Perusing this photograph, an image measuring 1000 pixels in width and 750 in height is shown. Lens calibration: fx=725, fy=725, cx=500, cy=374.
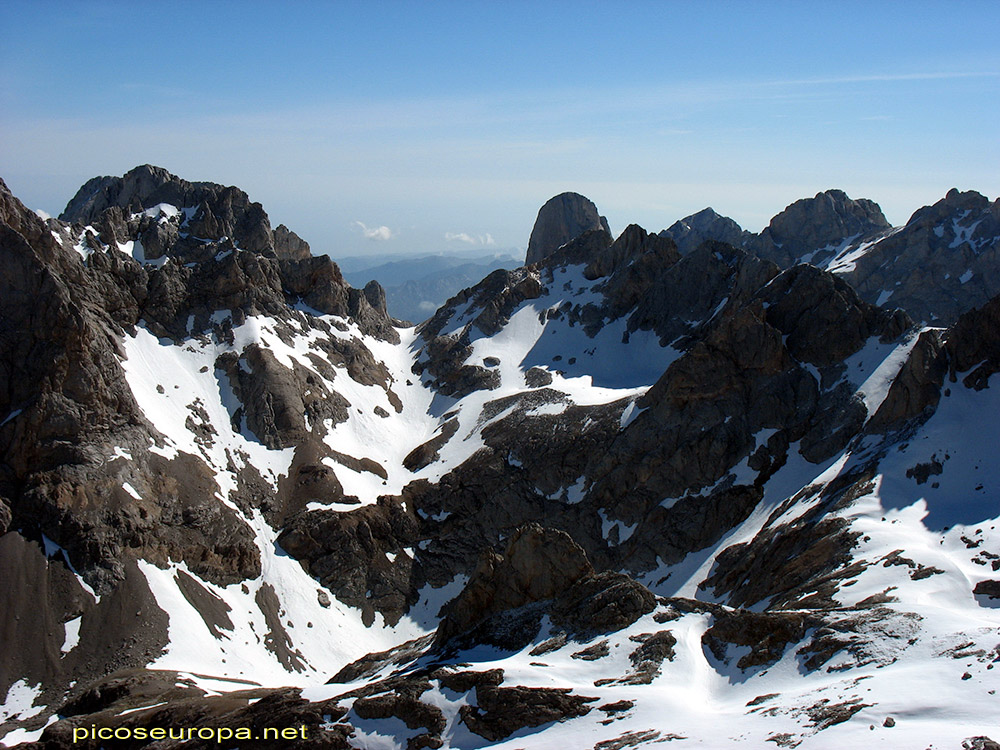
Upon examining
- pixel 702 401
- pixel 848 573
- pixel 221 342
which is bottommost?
pixel 848 573

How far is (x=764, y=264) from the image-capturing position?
10450 cm

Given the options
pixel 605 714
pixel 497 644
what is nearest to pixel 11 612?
pixel 497 644

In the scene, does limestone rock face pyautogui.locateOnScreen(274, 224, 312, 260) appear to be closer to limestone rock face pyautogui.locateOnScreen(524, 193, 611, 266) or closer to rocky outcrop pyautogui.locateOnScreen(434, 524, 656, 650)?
limestone rock face pyautogui.locateOnScreen(524, 193, 611, 266)

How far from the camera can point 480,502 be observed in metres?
89.1

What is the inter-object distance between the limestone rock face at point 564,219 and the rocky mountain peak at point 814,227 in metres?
46.6

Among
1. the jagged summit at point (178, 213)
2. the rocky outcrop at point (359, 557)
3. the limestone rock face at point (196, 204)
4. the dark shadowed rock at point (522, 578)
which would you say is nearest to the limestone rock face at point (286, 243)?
the jagged summit at point (178, 213)

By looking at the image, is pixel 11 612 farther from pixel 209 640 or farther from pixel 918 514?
pixel 918 514

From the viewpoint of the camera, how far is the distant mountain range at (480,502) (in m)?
34.9

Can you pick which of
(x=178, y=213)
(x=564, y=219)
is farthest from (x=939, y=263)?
(x=178, y=213)

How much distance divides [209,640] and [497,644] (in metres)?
34.7

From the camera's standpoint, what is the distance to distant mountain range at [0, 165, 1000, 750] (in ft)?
115

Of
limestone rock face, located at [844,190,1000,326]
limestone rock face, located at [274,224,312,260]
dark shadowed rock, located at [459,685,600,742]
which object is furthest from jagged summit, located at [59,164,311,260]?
limestone rock face, located at [844,190,1000,326]

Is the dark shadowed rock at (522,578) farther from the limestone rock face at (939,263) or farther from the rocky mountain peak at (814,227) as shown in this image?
the rocky mountain peak at (814,227)

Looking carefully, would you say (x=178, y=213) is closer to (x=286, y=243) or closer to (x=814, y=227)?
(x=286, y=243)
